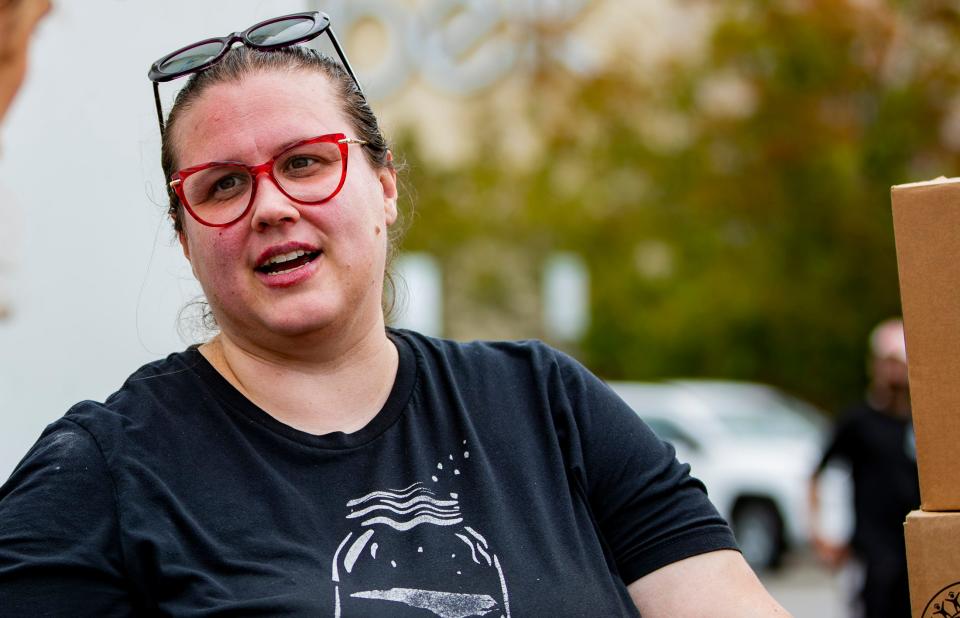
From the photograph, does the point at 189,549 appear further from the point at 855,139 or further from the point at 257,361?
the point at 855,139

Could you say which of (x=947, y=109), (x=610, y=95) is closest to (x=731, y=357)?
(x=610, y=95)

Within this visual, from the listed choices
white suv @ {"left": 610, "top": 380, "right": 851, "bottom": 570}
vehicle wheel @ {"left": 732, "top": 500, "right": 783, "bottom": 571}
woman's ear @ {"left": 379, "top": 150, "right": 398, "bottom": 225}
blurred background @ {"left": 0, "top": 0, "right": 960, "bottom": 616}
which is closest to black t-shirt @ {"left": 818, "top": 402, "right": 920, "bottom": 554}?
blurred background @ {"left": 0, "top": 0, "right": 960, "bottom": 616}

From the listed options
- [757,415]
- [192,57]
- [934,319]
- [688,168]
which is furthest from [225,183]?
[688,168]

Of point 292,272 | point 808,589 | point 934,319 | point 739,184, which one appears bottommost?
point 808,589

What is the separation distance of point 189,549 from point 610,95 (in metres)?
14.5

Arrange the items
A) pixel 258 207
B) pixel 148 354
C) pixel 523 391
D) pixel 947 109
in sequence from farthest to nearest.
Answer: pixel 947 109
pixel 148 354
pixel 523 391
pixel 258 207

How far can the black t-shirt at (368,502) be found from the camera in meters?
1.68

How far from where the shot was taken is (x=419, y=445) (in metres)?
1.91

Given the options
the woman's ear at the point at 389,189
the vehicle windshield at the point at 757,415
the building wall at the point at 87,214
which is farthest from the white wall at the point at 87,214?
the vehicle windshield at the point at 757,415

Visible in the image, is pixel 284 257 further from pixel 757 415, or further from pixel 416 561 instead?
pixel 757 415

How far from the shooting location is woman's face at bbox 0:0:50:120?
7.97 feet

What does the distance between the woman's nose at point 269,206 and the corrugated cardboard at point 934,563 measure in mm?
965

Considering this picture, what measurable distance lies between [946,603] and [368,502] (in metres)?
0.82

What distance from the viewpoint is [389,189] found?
212 centimetres
